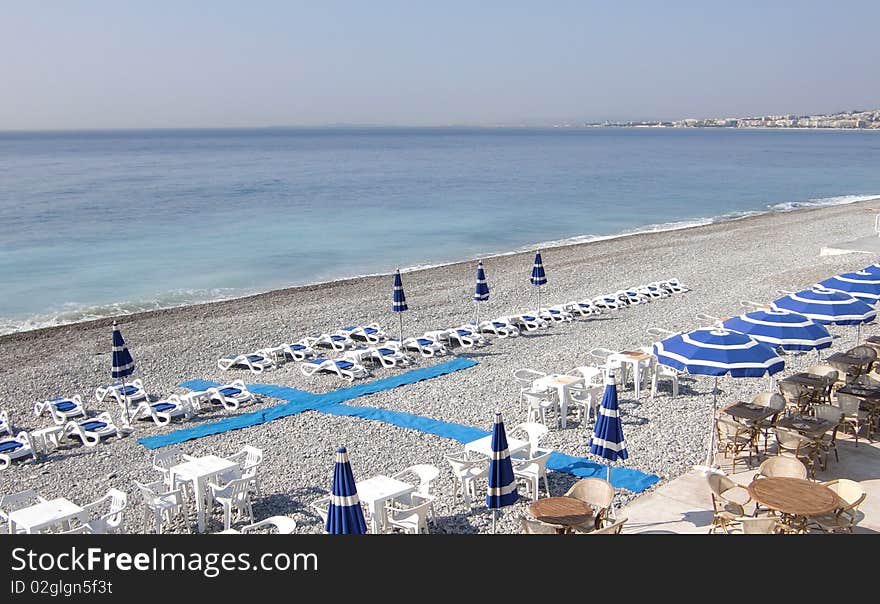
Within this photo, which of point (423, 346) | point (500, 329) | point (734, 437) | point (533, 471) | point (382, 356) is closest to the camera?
point (533, 471)

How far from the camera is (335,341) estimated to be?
54.1ft

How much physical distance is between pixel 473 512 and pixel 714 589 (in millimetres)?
5075

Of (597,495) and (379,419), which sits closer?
(597,495)

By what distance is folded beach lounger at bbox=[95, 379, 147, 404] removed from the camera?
43.4ft

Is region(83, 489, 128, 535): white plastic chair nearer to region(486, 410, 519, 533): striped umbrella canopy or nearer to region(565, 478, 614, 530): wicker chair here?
region(486, 410, 519, 533): striped umbrella canopy

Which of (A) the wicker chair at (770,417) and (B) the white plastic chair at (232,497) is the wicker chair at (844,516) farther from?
(B) the white plastic chair at (232,497)

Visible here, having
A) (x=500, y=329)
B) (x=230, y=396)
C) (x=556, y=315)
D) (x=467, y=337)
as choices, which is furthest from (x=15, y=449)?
(x=556, y=315)

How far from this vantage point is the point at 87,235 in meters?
38.3

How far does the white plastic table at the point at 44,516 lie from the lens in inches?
290

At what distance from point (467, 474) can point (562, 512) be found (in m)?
2.00

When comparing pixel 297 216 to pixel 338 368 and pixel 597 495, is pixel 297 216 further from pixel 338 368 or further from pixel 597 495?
pixel 597 495

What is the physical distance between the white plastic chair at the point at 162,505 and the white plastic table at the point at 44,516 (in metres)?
0.66

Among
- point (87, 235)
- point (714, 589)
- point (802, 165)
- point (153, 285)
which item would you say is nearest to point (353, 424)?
point (714, 589)

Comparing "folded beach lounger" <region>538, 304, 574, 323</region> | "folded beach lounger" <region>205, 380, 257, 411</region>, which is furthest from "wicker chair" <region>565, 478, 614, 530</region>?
"folded beach lounger" <region>538, 304, 574, 323</region>
